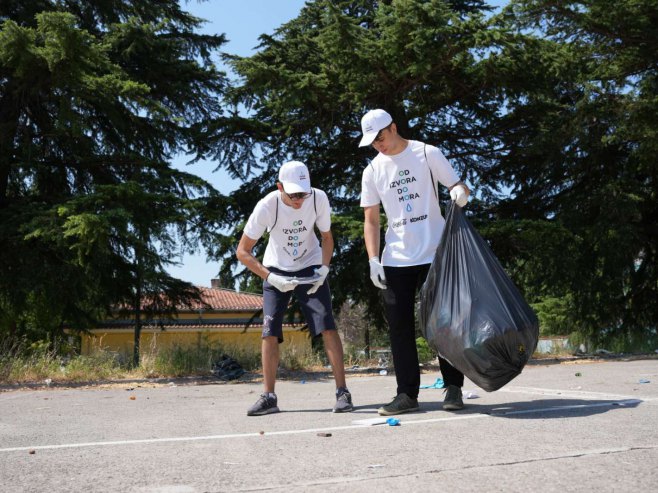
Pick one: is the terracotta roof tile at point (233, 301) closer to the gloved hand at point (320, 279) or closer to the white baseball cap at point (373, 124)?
the gloved hand at point (320, 279)

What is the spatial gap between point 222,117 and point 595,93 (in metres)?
7.05

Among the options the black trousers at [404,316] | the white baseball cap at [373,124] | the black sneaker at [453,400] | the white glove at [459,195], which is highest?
the white baseball cap at [373,124]

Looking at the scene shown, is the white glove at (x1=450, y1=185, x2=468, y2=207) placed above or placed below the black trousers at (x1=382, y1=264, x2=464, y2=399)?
above

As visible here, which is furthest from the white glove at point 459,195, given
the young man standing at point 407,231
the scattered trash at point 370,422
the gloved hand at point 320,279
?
the scattered trash at point 370,422

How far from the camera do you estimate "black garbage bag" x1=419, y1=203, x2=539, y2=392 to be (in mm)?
4031

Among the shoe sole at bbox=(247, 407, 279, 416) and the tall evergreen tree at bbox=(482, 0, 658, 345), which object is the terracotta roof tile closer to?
the tall evergreen tree at bbox=(482, 0, 658, 345)

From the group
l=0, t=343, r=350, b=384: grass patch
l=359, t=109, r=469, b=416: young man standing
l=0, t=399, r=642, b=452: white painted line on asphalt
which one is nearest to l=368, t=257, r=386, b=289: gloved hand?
l=359, t=109, r=469, b=416: young man standing

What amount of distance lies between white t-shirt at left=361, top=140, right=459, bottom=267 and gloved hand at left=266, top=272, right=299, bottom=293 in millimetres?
721

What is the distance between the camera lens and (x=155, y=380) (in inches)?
386

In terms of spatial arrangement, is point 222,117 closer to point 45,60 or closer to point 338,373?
point 45,60

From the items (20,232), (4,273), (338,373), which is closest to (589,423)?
(338,373)

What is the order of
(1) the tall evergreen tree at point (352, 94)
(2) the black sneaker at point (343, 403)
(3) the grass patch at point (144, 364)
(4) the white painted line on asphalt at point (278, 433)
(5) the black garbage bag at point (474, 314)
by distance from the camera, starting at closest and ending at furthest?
(4) the white painted line on asphalt at point (278, 433) < (5) the black garbage bag at point (474, 314) < (2) the black sneaker at point (343, 403) < (3) the grass patch at point (144, 364) < (1) the tall evergreen tree at point (352, 94)

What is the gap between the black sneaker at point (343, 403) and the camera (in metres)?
4.89

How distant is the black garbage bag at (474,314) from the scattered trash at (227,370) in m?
Result: 5.94
